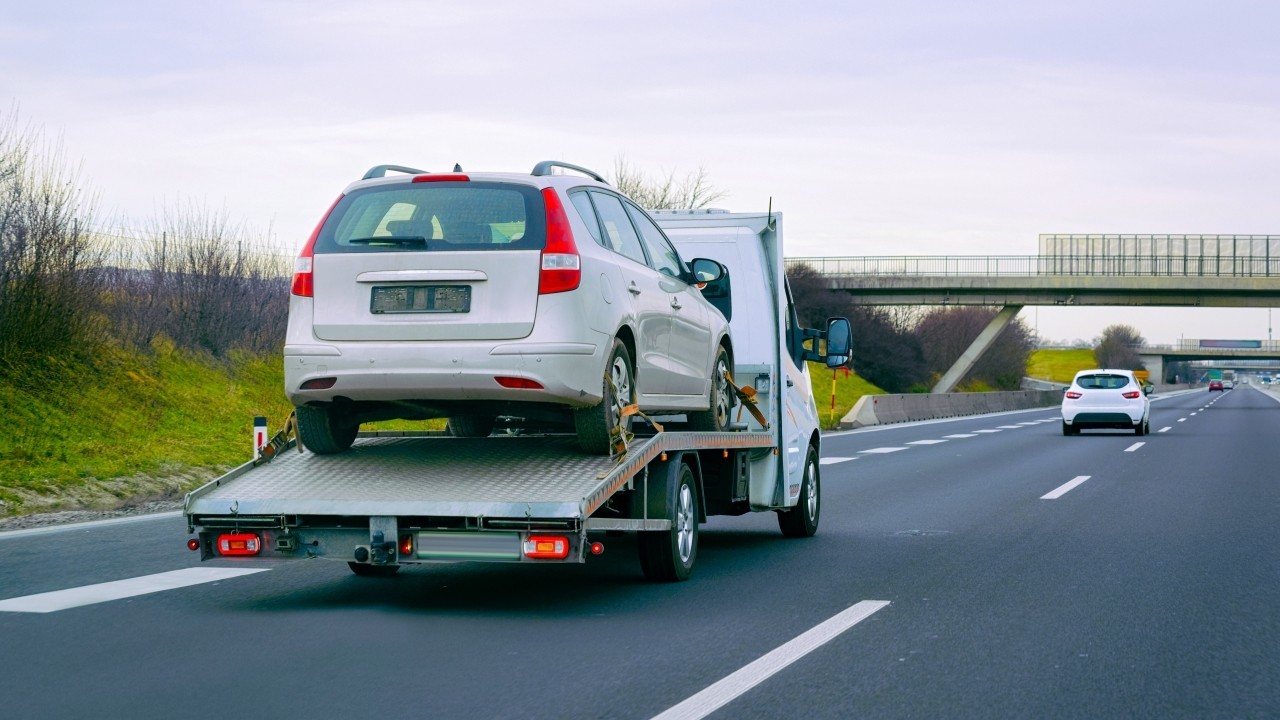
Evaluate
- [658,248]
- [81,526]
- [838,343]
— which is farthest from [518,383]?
[81,526]

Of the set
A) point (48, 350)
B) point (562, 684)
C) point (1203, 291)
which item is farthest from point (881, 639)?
point (1203, 291)

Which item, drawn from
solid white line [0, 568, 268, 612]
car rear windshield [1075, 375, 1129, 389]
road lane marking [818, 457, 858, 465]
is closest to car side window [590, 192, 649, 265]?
solid white line [0, 568, 268, 612]

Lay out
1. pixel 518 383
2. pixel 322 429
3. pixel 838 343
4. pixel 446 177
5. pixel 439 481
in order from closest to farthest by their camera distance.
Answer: pixel 518 383 < pixel 439 481 < pixel 446 177 < pixel 322 429 < pixel 838 343

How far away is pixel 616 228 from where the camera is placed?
8289 mm

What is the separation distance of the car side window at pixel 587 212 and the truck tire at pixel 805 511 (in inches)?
144

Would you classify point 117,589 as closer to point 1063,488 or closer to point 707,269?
point 707,269

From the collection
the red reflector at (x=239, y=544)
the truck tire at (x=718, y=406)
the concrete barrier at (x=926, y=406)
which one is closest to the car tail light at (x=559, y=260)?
the red reflector at (x=239, y=544)

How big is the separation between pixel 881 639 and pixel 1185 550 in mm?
4461

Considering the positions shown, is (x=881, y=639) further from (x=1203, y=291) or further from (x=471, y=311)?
(x=1203, y=291)

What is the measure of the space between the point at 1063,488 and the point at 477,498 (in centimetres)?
1053

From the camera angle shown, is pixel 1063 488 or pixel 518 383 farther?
pixel 1063 488

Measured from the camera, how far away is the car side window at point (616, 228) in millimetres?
8039

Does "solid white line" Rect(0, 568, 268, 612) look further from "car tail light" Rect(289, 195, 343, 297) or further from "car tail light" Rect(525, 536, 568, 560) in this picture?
"car tail light" Rect(525, 536, 568, 560)

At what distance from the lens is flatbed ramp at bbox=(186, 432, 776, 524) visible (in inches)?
267
